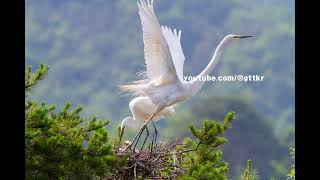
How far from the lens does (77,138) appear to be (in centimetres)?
341

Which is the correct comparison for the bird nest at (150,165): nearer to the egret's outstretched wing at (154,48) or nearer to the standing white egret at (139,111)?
the standing white egret at (139,111)

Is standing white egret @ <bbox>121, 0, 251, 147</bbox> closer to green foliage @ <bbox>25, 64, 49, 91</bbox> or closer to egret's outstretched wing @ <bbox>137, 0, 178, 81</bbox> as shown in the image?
egret's outstretched wing @ <bbox>137, 0, 178, 81</bbox>

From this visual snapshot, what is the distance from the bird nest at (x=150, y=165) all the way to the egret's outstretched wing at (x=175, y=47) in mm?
791

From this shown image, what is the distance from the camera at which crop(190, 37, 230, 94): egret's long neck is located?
173 inches

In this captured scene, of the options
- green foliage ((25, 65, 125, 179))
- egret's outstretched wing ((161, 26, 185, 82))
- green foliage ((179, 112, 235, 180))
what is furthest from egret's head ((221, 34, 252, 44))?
green foliage ((25, 65, 125, 179))

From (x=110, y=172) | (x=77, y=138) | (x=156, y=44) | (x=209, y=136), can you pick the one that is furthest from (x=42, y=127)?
(x=156, y=44)

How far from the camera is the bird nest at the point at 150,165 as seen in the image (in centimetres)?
372

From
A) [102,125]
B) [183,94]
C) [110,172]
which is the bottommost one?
[110,172]

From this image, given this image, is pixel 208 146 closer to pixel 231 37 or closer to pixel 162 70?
pixel 162 70

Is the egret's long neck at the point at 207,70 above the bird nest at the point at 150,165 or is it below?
above

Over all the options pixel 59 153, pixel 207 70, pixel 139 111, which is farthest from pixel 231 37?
pixel 59 153

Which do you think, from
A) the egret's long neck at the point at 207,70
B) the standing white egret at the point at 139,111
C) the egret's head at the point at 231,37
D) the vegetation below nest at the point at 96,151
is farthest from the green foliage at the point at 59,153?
the egret's head at the point at 231,37
